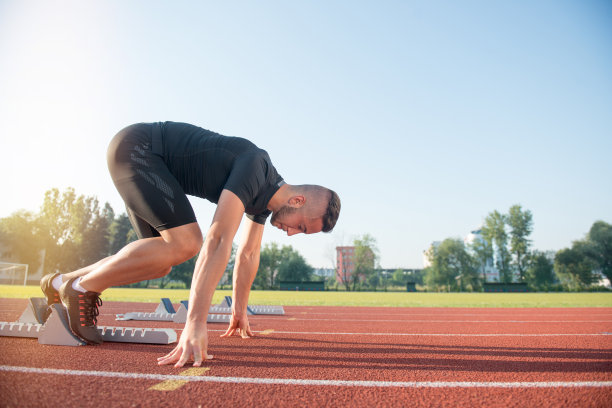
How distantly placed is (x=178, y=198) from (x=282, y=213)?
88 cm

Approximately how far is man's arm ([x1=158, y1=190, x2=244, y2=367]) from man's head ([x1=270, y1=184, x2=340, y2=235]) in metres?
0.69

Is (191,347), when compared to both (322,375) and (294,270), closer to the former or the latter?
(322,375)

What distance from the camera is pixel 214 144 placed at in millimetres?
2920

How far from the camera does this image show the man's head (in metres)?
3.13


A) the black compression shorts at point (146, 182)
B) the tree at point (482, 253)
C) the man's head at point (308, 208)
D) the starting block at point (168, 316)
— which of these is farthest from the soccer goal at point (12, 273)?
the tree at point (482, 253)

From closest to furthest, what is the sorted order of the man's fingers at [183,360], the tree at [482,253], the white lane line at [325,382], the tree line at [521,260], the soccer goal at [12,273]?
the white lane line at [325,382]
the man's fingers at [183,360]
the soccer goal at [12,273]
the tree line at [521,260]
the tree at [482,253]

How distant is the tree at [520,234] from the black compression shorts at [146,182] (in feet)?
243

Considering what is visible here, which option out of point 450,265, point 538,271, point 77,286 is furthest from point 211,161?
point 450,265

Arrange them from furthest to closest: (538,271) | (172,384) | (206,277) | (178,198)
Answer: (538,271), (178,198), (206,277), (172,384)

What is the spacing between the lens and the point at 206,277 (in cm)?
238

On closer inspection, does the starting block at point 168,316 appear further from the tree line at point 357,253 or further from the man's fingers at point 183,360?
the tree line at point 357,253

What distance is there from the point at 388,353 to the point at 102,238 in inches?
2494

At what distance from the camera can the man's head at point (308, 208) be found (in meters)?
3.13

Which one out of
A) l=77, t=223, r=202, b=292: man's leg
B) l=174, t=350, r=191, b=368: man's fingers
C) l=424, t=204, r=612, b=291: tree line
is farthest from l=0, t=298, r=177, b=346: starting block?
l=424, t=204, r=612, b=291: tree line
